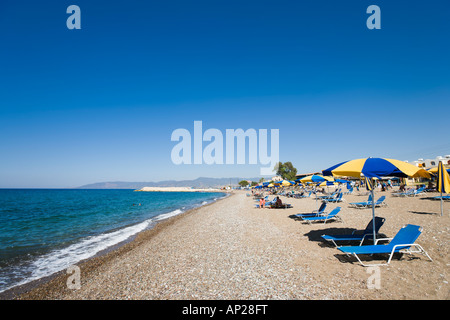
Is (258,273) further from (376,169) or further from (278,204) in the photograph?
(278,204)

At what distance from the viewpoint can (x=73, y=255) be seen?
9.73m

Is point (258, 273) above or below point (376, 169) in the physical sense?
below

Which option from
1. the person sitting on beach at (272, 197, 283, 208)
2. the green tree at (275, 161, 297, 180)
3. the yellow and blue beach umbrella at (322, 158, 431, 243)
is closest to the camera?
the yellow and blue beach umbrella at (322, 158, 431, 243)

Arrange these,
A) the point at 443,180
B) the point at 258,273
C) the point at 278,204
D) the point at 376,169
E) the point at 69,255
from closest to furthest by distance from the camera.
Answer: the point at 258,273
the point at 376,169
the point at 443,180
the point at 69,255
the point at 278,204

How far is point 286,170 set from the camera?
85000 mm

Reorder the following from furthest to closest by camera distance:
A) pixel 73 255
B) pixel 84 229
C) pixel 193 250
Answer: pixel 84 229
pixel 73 255
pixel 193 250

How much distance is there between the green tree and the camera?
8294 cm

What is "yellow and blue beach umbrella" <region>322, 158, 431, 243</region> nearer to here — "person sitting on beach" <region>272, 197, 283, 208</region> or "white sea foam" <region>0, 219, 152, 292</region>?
"white sea foam" <region>0, 219, 152, 292</region>

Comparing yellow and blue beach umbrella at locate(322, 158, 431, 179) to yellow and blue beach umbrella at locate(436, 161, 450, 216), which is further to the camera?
yellow and blue beach umbrella at locate(436, 161, 450, 216)

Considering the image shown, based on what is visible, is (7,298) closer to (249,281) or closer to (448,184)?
(249,281)

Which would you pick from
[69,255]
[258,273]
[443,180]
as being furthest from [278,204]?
[69,255]

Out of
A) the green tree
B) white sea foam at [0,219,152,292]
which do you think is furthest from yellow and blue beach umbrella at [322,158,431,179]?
the green tree
